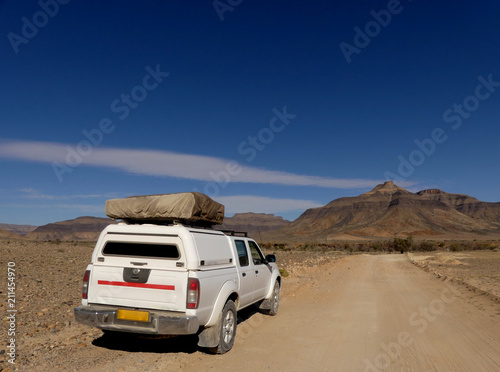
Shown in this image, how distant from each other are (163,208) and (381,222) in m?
146

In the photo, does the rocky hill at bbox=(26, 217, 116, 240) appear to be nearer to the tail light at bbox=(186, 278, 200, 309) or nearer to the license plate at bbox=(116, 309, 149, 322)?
the license plate at bbox=(116, 309, 149, 322)

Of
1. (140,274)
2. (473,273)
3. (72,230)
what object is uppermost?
(72,230)

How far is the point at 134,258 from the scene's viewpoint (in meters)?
5.95

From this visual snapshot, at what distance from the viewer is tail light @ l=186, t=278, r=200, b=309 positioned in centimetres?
551

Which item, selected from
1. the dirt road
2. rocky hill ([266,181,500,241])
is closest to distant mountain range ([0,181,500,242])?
rocky hill ([266,181,500,241])

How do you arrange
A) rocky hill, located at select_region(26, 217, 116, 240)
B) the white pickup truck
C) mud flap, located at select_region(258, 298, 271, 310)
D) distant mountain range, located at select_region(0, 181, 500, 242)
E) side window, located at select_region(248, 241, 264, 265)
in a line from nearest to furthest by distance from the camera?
the white pickup truck
side window, located at select_region(248, 241, 264, 265)
mud flap, located at select_region(258, 298, 271, 310)
distant mountain range, located at select_region(0, 181, 500, 242)
rocky hill, located at select_region(26, 217, 116, 240)

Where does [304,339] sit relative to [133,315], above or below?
below

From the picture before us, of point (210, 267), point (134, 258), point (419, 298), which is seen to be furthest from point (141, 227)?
point (419, 298)

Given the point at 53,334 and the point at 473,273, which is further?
the point at 473,273

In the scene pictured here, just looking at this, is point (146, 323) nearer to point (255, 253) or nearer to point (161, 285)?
point (161, 285)

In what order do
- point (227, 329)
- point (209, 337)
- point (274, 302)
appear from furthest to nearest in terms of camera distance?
point (274, 302)
point (227, 329)
point (209, 337)

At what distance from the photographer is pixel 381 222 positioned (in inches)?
5625

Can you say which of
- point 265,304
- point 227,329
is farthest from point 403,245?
point 227,329

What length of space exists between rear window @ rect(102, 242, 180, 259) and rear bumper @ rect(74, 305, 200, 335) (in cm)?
83
